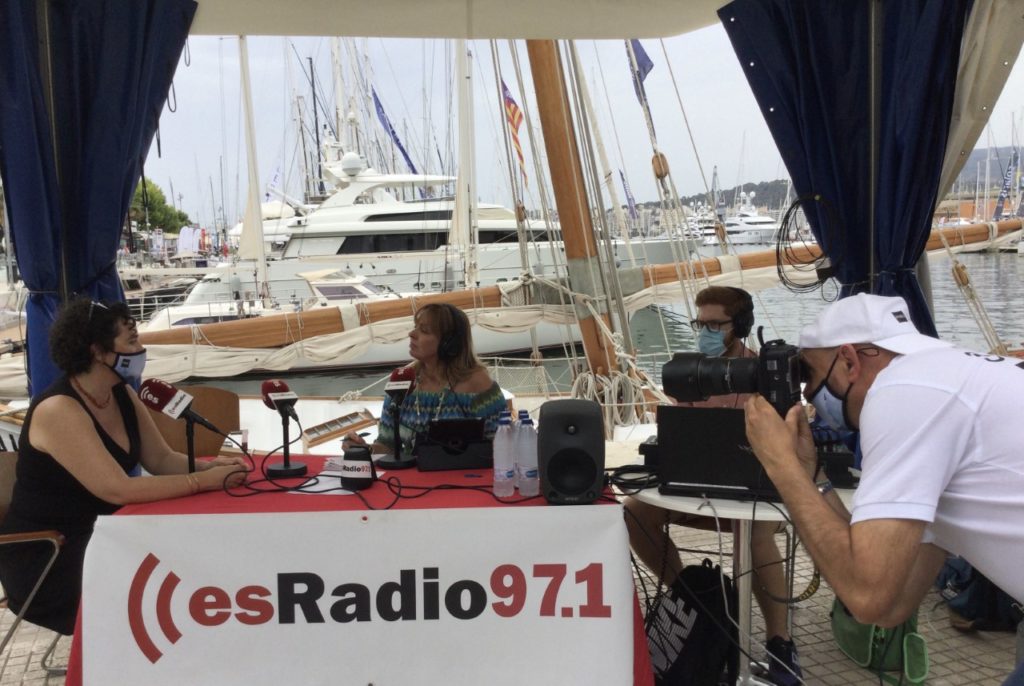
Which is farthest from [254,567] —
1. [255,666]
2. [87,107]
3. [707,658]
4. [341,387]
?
[341,387]

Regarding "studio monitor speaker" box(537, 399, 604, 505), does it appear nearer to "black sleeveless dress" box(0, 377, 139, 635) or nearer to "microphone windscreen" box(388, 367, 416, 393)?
"microphone windscreen" box(388, 367, 416, 393)

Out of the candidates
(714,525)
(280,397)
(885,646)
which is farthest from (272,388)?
(885,646)

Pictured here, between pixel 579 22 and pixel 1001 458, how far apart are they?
3.00 metres

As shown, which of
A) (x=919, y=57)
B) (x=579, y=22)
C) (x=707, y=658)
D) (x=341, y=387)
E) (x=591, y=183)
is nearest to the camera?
(x=707, y=658)

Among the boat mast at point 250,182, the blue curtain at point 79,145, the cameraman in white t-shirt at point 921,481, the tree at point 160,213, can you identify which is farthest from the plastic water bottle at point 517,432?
→ the tree at point 160,213

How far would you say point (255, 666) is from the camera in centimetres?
211

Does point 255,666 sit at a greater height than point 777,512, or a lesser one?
lesser

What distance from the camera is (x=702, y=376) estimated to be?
81.6 inches

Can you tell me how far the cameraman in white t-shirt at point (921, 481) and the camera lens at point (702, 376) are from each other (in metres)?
0.43

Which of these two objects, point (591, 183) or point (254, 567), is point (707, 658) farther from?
point (591, 183)

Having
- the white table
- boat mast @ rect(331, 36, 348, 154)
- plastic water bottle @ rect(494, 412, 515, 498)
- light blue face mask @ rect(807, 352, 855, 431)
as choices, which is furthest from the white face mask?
boat mast @ rect(331, 36, 348, 154)

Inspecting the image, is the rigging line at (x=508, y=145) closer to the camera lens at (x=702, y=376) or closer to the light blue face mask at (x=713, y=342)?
the light blue face mask at (x=713, y=342)

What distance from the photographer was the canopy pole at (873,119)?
11.2 ft

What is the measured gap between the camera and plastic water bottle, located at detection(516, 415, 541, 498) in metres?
2.30
